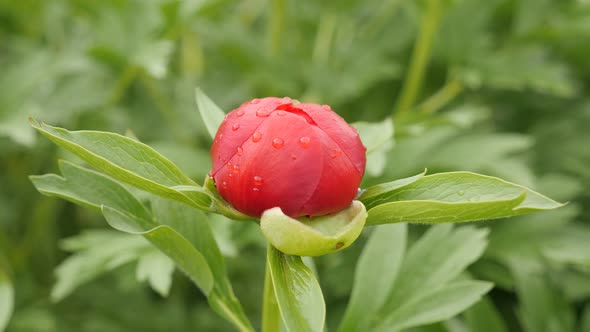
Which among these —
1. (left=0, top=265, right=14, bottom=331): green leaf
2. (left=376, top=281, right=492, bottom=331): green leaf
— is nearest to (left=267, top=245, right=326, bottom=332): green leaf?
(left=376, top=281, right=492, bottom=331): green leaf

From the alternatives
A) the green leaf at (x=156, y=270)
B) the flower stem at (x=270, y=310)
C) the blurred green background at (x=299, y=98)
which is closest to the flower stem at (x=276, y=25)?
the blurred green background at (x=299, y=98)

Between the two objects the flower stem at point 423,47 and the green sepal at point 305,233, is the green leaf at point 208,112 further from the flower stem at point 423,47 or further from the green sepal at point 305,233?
the flower stem at point 423,47

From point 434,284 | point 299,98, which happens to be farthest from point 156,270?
point 299,98

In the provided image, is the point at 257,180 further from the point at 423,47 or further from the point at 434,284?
the point at 423,47

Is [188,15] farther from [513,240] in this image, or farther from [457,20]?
[513,240]

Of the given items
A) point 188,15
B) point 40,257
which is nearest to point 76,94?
point 188,15

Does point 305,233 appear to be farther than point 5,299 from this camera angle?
No

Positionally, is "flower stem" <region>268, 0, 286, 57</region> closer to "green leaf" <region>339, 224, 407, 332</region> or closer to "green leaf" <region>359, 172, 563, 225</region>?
"green leaf" <region>339, 224, 407, 332</region>
